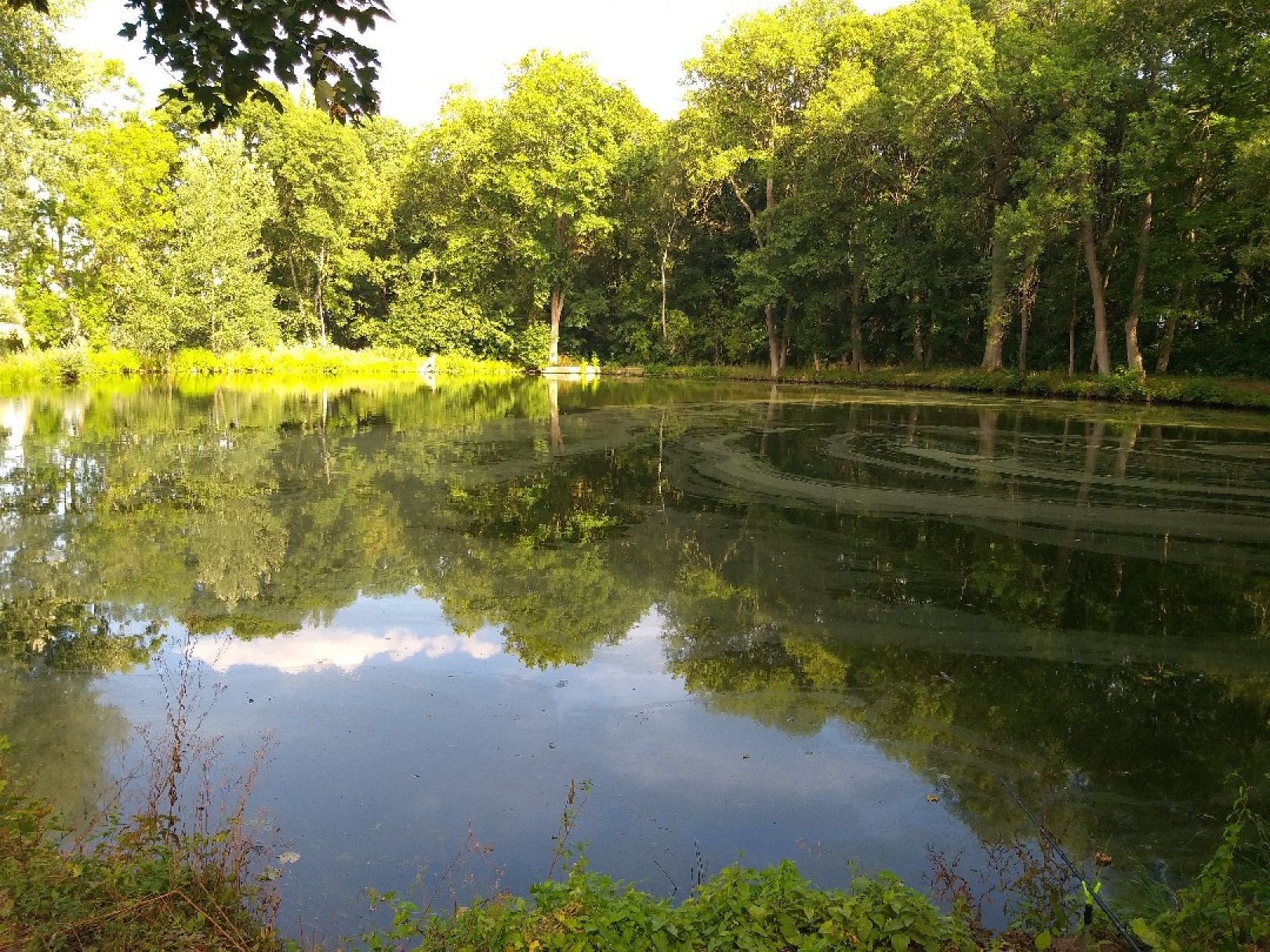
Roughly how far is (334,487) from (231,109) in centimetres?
709

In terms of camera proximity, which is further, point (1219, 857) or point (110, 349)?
point (110, 349)

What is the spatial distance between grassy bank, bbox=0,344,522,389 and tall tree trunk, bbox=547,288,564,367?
1.92 meters

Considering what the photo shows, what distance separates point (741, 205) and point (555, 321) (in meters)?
11.6

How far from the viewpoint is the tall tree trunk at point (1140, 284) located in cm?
2527

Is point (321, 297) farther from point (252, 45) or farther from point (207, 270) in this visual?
point (252, 45)

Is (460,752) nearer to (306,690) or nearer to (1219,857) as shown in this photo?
(306,690)

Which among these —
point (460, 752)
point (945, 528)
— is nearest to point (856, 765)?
point (460, 752)

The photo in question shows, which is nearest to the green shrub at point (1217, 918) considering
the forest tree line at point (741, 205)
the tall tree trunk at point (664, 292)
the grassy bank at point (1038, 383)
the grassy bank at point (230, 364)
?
the forest tree line at point (741, 205)

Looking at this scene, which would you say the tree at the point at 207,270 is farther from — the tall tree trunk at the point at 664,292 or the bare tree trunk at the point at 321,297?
the tall tree trunk at the point at 664,292

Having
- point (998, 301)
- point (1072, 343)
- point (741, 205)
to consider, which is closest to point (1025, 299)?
point (998, 301)

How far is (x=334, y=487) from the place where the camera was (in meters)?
11.0

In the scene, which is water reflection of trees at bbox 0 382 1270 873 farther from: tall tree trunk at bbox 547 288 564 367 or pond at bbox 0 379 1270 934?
tall tree trunk at bbox 547 288 564 367

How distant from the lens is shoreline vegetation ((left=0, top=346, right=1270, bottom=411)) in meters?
24.4

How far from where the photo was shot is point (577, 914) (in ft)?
8.79
